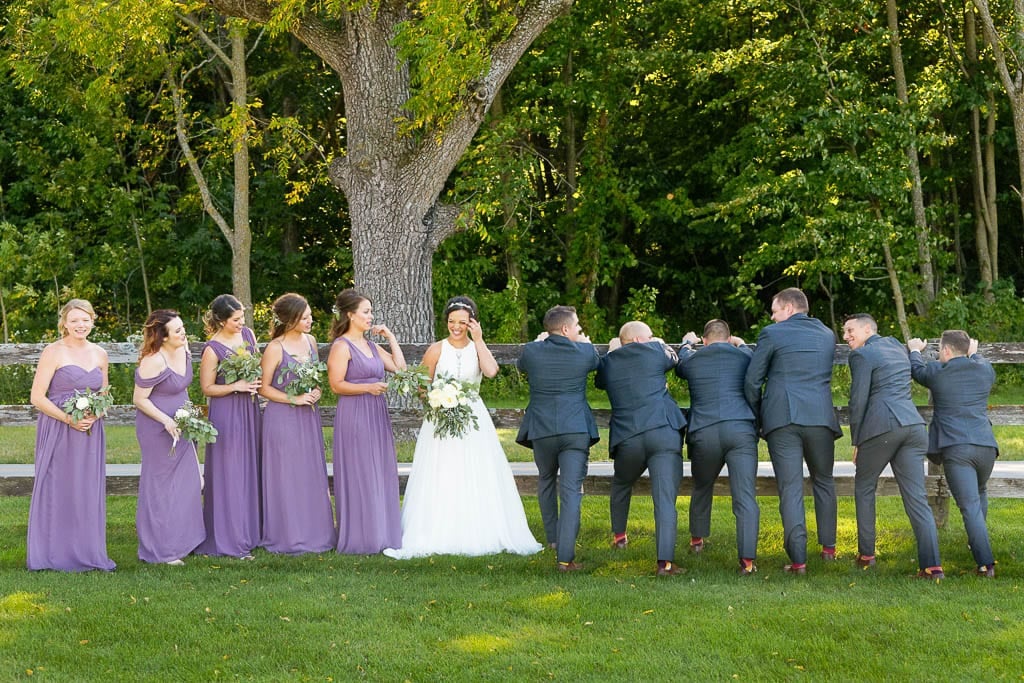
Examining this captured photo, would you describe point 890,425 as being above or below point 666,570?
above

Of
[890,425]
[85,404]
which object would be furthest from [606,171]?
[85,404]

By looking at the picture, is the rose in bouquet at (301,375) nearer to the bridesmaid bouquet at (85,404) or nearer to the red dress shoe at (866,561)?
the bridesmaid bouquet at (85,404)

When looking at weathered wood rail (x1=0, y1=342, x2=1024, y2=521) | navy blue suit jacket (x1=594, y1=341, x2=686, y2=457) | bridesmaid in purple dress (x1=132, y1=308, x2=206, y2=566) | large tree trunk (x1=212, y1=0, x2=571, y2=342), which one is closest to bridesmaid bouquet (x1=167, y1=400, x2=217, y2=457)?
bridesmaid in purple dress (x1=132, y1=308, x2=206, y2=566)

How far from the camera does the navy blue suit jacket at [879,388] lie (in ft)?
25.5

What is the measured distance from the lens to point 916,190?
68.6 ft

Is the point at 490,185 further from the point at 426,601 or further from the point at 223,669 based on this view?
the point at 223,669

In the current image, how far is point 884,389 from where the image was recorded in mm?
7820

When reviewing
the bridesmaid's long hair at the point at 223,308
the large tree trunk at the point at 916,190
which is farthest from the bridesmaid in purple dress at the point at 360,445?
the large tree trunk at the point at 916,190

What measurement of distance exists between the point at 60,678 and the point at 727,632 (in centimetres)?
360

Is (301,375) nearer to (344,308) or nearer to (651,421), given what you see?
(344,308)

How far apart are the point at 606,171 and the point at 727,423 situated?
15392mm

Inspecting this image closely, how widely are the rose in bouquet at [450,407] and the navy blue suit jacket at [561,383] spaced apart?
0.60m

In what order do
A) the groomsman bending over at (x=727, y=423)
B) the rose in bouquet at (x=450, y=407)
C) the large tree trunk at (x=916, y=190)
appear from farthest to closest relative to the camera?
the large tree trunk at (x=916, y=190), the rose in bouquet at (x=450, y=407), the groomsman bending over at (x=727, y=423)

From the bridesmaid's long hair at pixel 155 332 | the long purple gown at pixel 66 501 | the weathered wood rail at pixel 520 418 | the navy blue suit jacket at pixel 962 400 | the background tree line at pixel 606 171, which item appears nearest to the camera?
the navy blue suit jacket at pixel 962 400
